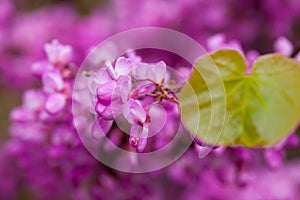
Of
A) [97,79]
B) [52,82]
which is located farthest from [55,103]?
[97,79]

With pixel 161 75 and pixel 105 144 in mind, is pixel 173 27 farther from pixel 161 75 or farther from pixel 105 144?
pixel 161 75

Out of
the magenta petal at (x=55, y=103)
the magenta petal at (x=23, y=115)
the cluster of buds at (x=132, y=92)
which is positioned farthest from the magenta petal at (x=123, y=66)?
the magenta petal at (x=23, y=115)

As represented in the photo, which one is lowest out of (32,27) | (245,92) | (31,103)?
(245,92)

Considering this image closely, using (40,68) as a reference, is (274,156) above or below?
below

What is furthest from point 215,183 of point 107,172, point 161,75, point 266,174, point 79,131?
point 161,75

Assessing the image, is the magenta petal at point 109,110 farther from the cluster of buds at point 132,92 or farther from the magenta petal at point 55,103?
the magenta petal at point 55,103

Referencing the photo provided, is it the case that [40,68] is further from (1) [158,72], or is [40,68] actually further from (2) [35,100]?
(1) [158,72]

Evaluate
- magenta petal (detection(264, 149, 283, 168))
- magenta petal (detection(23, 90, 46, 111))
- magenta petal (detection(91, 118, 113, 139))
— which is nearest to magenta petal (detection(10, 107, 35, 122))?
magenta petal (detection(23, 90, 46, 111))
